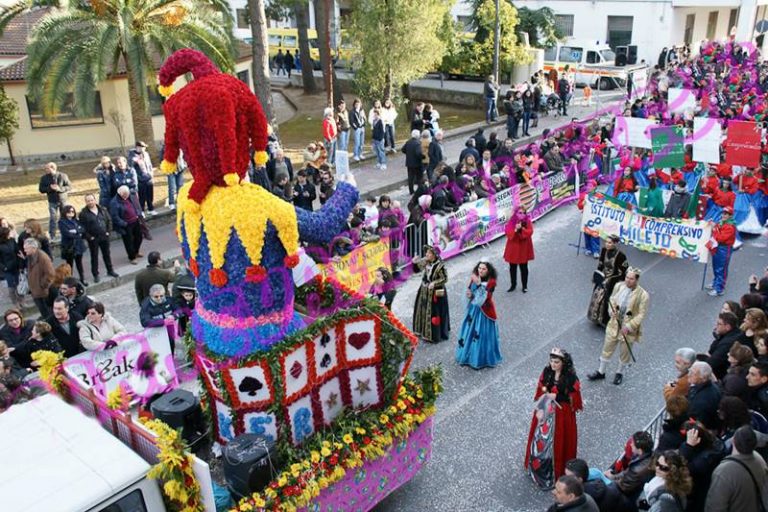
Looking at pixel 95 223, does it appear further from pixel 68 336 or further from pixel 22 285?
pixel 68 336

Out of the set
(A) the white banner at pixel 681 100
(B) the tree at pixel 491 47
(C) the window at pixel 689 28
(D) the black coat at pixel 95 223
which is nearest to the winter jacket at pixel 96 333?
(D) the black coat at pixel 95 223

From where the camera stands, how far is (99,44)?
15.5 meters

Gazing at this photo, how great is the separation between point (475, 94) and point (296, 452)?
2319 centimetres

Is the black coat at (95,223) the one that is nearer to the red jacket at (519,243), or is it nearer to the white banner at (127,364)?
the white banner at (127,364)

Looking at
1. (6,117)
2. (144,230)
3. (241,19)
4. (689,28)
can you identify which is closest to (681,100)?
(144,230)

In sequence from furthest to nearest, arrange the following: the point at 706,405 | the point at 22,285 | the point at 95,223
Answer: the point at 95,223
the point at 22,285
the point at 706,405

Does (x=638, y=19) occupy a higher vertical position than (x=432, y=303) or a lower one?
higher

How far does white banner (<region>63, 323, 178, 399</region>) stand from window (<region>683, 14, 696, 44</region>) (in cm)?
3637

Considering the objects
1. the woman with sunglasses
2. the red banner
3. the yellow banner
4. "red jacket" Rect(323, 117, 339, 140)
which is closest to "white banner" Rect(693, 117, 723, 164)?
the red banner

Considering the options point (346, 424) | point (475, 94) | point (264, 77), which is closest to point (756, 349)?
point (346, 424)

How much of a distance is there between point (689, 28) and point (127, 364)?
38.1 meters

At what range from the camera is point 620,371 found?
9.09 m

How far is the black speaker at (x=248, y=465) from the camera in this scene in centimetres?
583

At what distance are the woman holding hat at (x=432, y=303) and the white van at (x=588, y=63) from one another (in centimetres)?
2179
